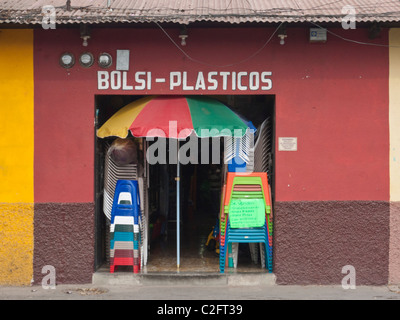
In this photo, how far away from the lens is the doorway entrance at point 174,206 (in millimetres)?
9070

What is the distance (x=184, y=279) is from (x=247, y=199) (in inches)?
63.1

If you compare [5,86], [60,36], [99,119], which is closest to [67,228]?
[99,119]

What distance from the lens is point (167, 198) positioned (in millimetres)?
12039

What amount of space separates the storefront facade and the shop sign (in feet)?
0.05

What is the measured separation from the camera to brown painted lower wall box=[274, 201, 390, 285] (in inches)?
337

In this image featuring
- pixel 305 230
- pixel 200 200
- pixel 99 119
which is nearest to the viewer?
pixel 305 230

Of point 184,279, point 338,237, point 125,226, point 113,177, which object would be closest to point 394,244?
point 338,237

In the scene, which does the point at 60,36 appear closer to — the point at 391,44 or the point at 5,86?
the point at 5,86

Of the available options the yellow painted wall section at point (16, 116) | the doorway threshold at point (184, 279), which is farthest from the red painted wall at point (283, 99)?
the doorway threshold at point (184, 279)

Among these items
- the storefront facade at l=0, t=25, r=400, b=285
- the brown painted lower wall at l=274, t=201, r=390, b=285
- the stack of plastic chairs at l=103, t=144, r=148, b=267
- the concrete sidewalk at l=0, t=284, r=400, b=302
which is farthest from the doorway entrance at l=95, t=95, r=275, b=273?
the brown painted lower wall at l=274, t=201, r=390, b=285

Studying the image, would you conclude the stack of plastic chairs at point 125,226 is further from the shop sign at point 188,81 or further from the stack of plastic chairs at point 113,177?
the shop sign at point 188,81

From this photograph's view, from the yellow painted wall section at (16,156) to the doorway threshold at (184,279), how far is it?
126 cm

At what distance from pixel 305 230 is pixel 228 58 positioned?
2.97m

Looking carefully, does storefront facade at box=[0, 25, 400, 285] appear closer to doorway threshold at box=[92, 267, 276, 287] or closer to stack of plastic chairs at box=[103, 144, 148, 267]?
doorway threshold at box=[92, 267, 276, 287]
